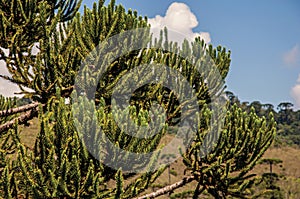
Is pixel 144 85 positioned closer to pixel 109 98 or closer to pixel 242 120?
pixel 109 98

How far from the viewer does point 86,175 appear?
4465 millimetres

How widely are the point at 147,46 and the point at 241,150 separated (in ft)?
7.08

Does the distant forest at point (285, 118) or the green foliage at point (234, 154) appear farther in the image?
the distant forest at point (285, 118)

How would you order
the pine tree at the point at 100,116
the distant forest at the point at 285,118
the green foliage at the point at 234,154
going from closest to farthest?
the pine tree at the point at 100,116 → the green foliage at the point at 234,154 → the distant forest at the point at 285,118

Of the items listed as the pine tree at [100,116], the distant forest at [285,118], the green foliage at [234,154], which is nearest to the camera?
the pine tree at [100,116]

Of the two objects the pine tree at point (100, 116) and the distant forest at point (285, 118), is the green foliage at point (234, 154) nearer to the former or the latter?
the pine tree at point (100, 116)

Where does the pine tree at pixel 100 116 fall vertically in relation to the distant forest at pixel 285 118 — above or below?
below

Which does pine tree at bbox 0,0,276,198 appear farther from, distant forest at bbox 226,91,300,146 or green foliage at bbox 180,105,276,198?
distant forest at bbox 226,91,300,146

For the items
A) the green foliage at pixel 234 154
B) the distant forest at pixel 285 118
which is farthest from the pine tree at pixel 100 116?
the distant forest at pixel 285 118

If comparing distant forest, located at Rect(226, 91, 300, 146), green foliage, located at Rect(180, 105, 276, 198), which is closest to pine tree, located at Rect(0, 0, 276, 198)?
green foliage, located at Rect(180, 105, 276, 198)

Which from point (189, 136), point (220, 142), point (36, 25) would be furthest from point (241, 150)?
point (36, 25)

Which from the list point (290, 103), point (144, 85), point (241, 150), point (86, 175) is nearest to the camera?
point (86, 175)

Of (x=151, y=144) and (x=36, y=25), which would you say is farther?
(x=36, y=25)

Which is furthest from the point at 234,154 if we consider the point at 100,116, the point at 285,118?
the point at 285,118
